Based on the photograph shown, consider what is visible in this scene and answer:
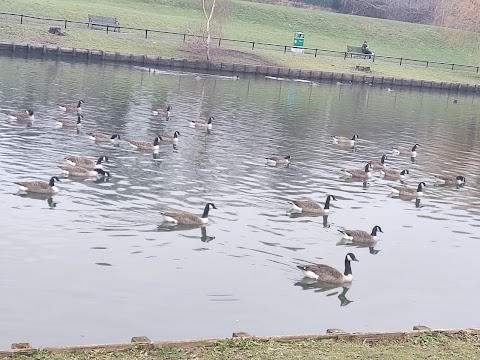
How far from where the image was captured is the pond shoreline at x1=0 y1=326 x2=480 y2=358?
1309cm

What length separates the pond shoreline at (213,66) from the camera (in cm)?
6331

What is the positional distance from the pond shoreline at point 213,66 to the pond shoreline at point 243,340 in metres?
50.5

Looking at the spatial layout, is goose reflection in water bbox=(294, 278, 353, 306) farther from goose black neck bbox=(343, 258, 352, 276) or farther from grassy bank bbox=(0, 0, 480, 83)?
grassy bank bbox=(0, 0, 480, 83)

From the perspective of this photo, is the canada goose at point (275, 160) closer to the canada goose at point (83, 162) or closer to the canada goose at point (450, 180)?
the canada goose at point (450, 180)

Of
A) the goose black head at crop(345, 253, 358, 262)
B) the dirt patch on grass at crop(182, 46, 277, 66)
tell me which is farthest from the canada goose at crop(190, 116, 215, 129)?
the dirt patch on grass at crop(182, 46, 277, 66)

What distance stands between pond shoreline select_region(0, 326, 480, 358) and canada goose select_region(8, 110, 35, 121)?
23.5 m

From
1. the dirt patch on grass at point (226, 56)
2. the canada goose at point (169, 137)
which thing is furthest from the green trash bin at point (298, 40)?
the canada goose at point (169, 137)

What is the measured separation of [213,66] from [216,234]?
47162 millimetres

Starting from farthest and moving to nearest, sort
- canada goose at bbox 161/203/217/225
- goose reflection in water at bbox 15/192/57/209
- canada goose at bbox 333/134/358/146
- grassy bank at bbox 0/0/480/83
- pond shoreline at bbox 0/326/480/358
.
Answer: grassy bank at bbox 0/0/480/83 → canada goose at bbox 333/134/358/146 → goose reflection in water at bbox 15/192/57/209 → canada goose at bbox 161/203/217/225 → pond shoreline at bbox 0/326/480/358

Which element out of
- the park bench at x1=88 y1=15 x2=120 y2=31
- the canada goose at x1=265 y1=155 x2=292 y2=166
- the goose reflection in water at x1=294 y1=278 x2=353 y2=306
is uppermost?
the park bench at x1=88 y1=15 x2=120 y2=31

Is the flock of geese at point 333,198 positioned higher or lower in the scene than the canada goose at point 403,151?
lower

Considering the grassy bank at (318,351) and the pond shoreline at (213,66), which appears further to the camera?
the pond shoreline at (213,66)

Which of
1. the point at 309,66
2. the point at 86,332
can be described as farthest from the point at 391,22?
the point at 86,332

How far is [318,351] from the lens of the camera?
1411 cm
